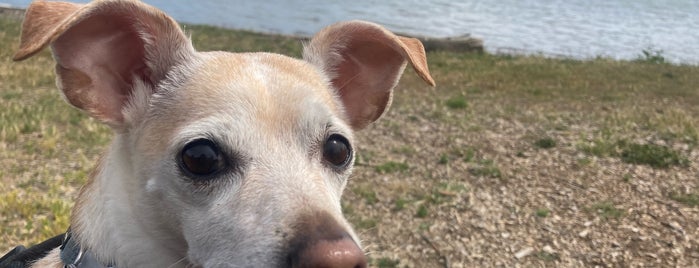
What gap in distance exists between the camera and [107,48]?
7.91 ft

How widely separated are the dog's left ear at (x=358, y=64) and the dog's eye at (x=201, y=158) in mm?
938

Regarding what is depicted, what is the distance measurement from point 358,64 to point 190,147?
1.15 metres

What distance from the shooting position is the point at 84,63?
2.31m

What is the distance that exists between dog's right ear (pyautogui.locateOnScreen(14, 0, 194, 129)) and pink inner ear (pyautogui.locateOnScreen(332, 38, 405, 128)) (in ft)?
2.65

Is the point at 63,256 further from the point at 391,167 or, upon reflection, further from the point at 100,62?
the point at 391,167

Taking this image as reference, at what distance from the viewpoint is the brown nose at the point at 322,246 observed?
1.79 metres

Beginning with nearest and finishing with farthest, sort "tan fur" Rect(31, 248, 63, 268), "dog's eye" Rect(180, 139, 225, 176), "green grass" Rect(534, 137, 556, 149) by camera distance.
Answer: "dog's eye" Rect(180, 139, 225, 176), "tan fur" Rect(31, 248, 63, 268), "green grass" Rect(534, 137, 556, 149)

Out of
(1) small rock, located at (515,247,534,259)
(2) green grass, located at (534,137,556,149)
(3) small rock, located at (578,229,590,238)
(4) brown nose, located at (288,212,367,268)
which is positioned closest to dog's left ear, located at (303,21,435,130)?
(4) brown nose, located at (288,212,367,268)

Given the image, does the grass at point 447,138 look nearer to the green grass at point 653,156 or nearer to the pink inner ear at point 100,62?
the green grass at point 653,156

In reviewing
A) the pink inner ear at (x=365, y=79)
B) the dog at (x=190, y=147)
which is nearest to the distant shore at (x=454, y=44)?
the pink inner ear at (x=365, y=79)

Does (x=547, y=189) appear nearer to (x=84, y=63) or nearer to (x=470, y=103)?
(x=470, y=103)

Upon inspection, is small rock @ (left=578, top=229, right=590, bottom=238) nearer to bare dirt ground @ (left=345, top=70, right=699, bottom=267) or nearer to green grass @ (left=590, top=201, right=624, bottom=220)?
bare dirt ground @ (left=345, top=70, right=699, bottom=267)

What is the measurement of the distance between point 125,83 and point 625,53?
17.7 m

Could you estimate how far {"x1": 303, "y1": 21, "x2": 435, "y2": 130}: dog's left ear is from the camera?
2.91 metres
